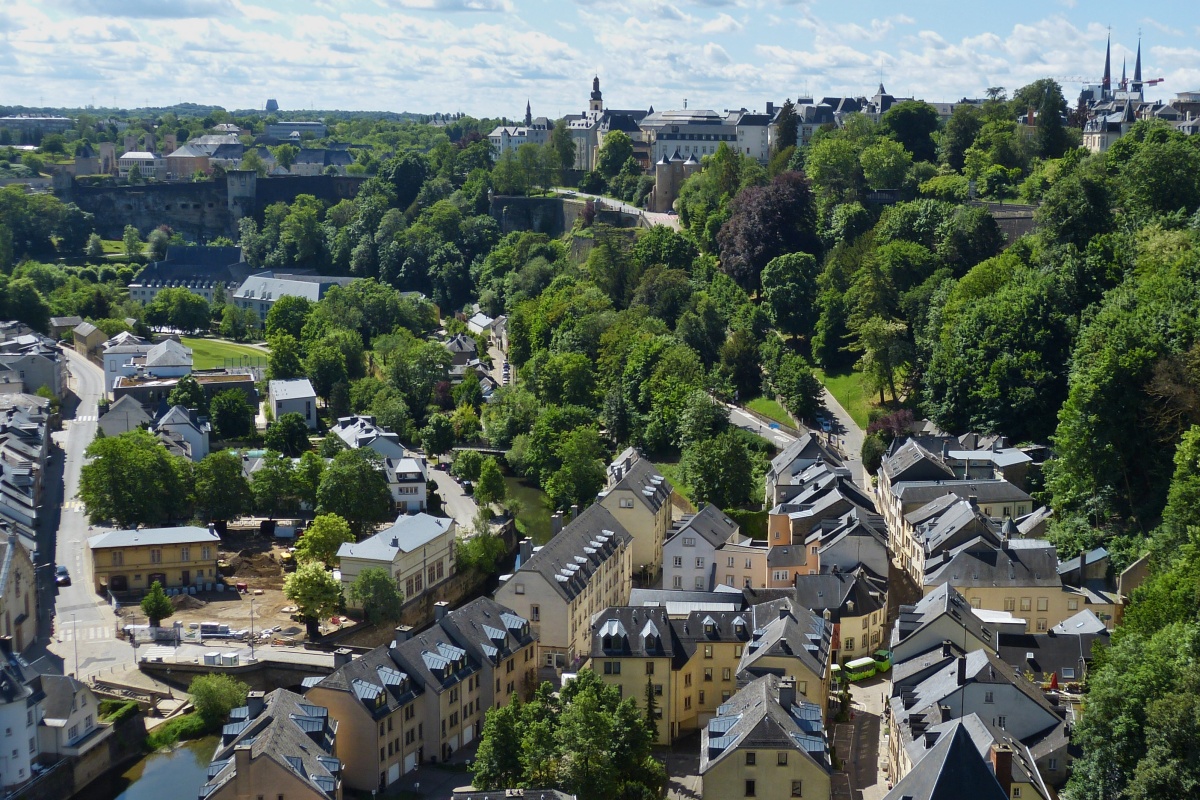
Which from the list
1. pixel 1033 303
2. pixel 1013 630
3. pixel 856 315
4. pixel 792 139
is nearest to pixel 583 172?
pixel 792 139

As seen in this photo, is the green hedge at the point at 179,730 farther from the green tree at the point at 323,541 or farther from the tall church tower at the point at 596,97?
the tall church tower at the point at 596,97

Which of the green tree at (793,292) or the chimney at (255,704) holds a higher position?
the green tree at (793,292)

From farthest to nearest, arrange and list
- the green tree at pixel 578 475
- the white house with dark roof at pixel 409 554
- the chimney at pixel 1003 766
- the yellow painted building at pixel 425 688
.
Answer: the green tree at pixel 578 475
the white house with dark roof at pixel 409 554
the yellow painted building at pixel 425 688
the chimney at pixel 1003 766

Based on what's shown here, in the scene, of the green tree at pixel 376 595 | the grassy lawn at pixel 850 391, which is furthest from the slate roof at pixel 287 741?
the grassy lawn at pixel 850 391

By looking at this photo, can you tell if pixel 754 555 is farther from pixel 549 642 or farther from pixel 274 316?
pixel 274 316

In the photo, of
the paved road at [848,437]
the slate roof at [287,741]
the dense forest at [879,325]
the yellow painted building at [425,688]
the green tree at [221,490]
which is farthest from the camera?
the paved road at [848,437]

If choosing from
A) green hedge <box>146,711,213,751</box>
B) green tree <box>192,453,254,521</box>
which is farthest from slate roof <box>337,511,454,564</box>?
green hedge <box>146,711,213,751</box>
